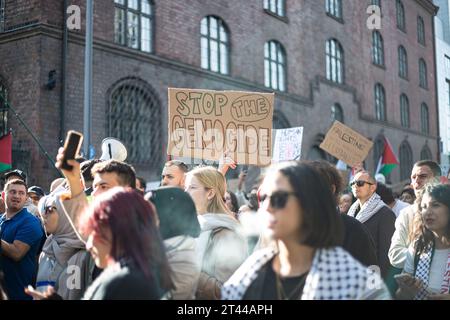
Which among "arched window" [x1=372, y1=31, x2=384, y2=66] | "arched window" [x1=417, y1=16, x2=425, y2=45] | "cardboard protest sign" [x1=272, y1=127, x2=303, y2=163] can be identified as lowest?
"cardboard protest sign" [x1=272, y1=127, x2=303, y2=163]

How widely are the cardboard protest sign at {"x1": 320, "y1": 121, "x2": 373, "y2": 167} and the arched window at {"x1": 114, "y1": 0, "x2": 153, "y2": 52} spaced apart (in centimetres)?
719

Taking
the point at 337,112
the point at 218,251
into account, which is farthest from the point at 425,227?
the point at 337,112

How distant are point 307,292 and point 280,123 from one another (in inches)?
677

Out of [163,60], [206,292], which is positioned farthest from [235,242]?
[163,60]

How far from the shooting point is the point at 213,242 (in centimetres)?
369

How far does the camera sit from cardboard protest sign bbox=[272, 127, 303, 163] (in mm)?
7477

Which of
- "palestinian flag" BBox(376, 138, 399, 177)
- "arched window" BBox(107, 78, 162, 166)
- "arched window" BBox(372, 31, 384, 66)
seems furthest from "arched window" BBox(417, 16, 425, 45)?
"arched window" BBox(107, 78, 162, 166)

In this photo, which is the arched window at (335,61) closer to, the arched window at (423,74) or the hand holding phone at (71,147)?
the arched window at (423,74)

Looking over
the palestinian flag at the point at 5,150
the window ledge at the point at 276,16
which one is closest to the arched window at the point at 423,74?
the window ledge at the point at 276,16

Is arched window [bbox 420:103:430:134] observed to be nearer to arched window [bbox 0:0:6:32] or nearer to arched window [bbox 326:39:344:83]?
arched window [bbox 326:39:344:83]

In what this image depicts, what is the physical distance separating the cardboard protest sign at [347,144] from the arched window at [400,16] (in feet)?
63.3

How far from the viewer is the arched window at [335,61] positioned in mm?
22422

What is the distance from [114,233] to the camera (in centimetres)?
234

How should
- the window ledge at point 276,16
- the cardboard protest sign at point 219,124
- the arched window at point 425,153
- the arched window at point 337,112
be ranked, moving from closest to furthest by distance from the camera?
the cardboard protest sign at point 219,124
the window ledge at point 276,16
the arched window at point 337,112
the arched window at point 425,153
